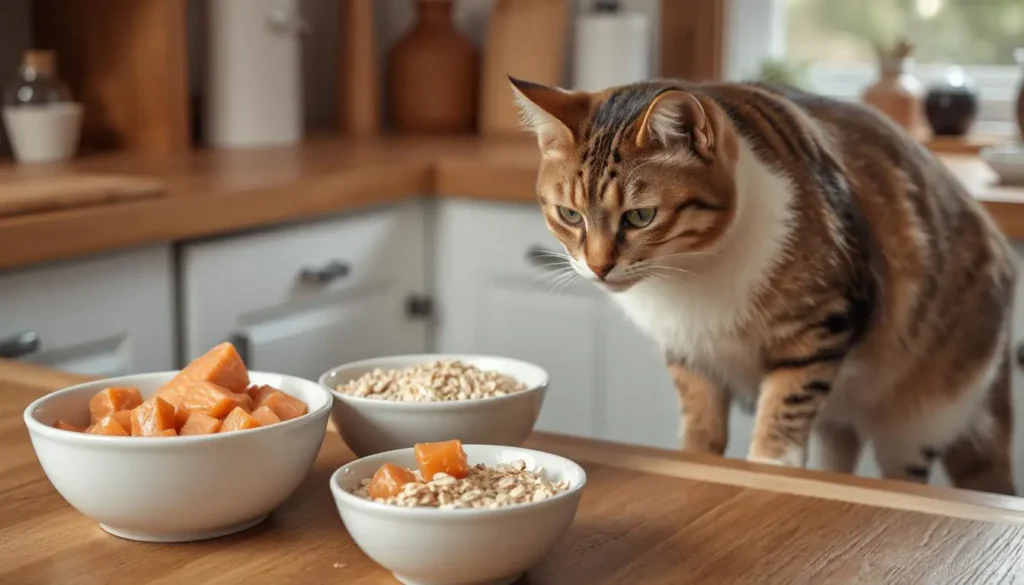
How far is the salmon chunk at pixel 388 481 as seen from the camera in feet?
2.48

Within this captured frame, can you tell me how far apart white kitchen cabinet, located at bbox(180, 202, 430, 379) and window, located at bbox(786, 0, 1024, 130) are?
1.09m

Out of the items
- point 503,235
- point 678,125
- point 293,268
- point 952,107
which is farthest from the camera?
point 952,107

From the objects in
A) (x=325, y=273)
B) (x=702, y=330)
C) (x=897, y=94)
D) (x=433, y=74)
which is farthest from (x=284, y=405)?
(x=433, y=74)

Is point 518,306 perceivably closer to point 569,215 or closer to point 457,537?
point 569,215

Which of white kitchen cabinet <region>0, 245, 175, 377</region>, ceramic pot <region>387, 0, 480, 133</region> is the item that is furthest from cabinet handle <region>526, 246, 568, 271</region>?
ceramic pot <region>387, 0, 480, 133</region>

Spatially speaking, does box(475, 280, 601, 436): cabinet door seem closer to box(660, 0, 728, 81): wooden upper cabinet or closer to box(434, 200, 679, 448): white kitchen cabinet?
box(434, 200, 679, 448): white kitchen cabinet

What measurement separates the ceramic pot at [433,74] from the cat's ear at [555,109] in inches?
73.9

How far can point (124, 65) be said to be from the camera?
2.57m

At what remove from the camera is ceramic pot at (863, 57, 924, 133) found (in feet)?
9.25

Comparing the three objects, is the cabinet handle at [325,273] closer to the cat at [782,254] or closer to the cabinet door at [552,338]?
the cabinet door at [552,338]

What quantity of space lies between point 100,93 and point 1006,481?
186 cm

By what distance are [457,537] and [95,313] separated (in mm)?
1307

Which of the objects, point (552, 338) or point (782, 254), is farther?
point (552, 338)

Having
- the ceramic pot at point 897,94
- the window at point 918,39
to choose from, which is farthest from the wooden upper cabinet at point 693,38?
the ceramic pot at point 897,94
